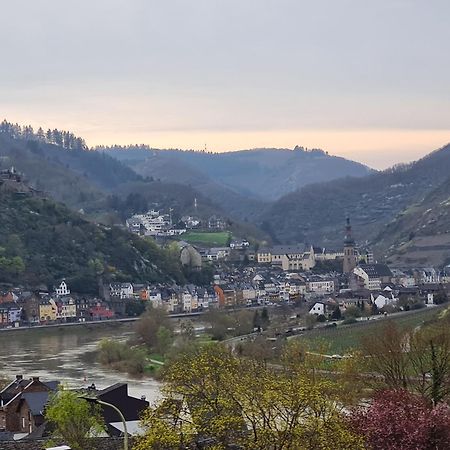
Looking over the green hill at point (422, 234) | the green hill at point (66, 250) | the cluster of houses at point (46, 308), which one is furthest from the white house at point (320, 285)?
the cluster of houses at point (46, 308)

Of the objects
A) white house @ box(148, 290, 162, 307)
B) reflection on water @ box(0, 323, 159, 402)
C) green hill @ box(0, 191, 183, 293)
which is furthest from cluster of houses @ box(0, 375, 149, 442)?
green hill @ box(0, 191, 183, 293)

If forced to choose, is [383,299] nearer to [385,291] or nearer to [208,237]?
[385,291]

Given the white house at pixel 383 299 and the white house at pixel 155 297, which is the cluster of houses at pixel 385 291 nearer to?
the white house at pixel 383 299

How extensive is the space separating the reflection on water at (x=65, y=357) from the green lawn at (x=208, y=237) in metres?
57.4

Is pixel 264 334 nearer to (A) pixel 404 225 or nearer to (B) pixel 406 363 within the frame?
(B) pixel 406 363

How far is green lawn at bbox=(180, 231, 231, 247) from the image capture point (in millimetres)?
154125

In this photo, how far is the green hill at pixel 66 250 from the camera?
359 ft

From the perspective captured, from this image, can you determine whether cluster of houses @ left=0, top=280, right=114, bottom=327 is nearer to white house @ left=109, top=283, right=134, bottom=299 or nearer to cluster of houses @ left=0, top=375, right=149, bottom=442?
white house @ left=109, top=283, right=134, bottom=299

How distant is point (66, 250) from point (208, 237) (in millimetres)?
45276

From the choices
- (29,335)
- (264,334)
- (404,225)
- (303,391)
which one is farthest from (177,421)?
(404,225)

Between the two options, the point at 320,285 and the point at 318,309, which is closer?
the point at 318,309

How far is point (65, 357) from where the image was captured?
66.8m

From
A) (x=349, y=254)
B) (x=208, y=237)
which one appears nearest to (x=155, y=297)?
(x=349, y=254)

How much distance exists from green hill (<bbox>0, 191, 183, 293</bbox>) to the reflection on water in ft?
50.4
